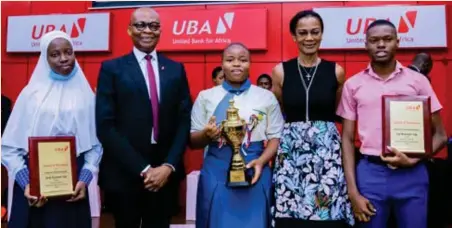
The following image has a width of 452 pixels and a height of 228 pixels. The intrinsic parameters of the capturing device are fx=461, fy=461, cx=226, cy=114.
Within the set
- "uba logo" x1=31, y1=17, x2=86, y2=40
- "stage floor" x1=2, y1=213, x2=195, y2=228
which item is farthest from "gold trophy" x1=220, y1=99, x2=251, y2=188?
"uba logo" x1=31, y1=17, x2=86, y2=40

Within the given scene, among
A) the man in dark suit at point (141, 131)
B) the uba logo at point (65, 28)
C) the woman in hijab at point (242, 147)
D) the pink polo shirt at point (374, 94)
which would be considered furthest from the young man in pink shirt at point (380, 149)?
the uba logo at point (65, 28)

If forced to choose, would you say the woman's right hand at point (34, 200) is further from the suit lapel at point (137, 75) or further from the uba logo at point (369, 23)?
the uba logo at point (369, 23)

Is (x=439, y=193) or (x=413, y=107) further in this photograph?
(x=439, y=193)

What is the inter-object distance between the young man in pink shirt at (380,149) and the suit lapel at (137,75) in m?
0.89

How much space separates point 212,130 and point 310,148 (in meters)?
0.44

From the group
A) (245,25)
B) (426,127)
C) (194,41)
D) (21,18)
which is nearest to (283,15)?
(245,25)

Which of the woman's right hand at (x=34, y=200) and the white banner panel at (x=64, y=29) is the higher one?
the white banner panel at (x=64, y=29)

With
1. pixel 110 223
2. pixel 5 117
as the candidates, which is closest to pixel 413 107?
pixel 110 223

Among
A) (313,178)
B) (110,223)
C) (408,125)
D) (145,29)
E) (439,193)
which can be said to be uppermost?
(145,29)

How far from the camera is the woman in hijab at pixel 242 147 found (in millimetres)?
2051

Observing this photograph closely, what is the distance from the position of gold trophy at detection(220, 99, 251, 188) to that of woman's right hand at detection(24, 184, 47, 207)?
0.80 metres

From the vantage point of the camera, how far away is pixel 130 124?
2.01 m

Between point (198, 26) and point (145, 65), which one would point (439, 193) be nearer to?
point (145, 65)

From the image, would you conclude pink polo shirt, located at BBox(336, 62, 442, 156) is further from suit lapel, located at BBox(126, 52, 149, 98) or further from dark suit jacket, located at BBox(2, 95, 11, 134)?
dark suit jacket, located at BBox(2, 95, 11, 134)
